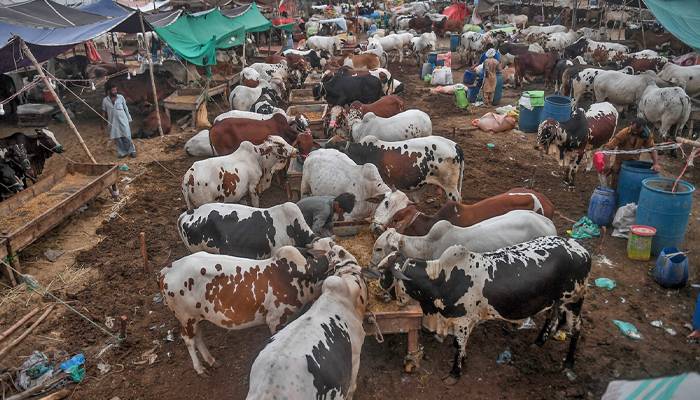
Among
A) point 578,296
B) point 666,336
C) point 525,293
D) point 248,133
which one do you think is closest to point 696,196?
point 666,336

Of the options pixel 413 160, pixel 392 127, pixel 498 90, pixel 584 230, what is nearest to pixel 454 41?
pixel 498 90

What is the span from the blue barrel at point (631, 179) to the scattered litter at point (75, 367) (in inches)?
348

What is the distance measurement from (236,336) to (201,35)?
12.2 meters

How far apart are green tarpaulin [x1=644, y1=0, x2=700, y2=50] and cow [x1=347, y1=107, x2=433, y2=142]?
597 cm

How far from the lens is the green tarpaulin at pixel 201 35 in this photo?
14352 millimetres

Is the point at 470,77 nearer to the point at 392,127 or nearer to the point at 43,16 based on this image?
the point at 392,127

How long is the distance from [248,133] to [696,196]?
9.06 meters

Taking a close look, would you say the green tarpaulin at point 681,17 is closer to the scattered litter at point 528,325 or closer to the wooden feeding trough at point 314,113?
the scattered litter at point 528,325

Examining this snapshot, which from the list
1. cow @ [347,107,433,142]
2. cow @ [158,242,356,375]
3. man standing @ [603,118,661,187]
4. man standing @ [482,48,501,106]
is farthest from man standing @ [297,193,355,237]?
man standing @ [482,48,501,106]

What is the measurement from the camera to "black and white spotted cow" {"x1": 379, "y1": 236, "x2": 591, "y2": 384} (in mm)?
5414

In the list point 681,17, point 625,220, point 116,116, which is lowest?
point 625,220

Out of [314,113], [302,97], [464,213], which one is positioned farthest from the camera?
[302,97]

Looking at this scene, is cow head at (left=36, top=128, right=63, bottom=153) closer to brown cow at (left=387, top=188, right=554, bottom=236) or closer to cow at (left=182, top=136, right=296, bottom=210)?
cow at (left=182, top=136, right=296, bottom=210)

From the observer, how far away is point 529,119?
13.9 m
